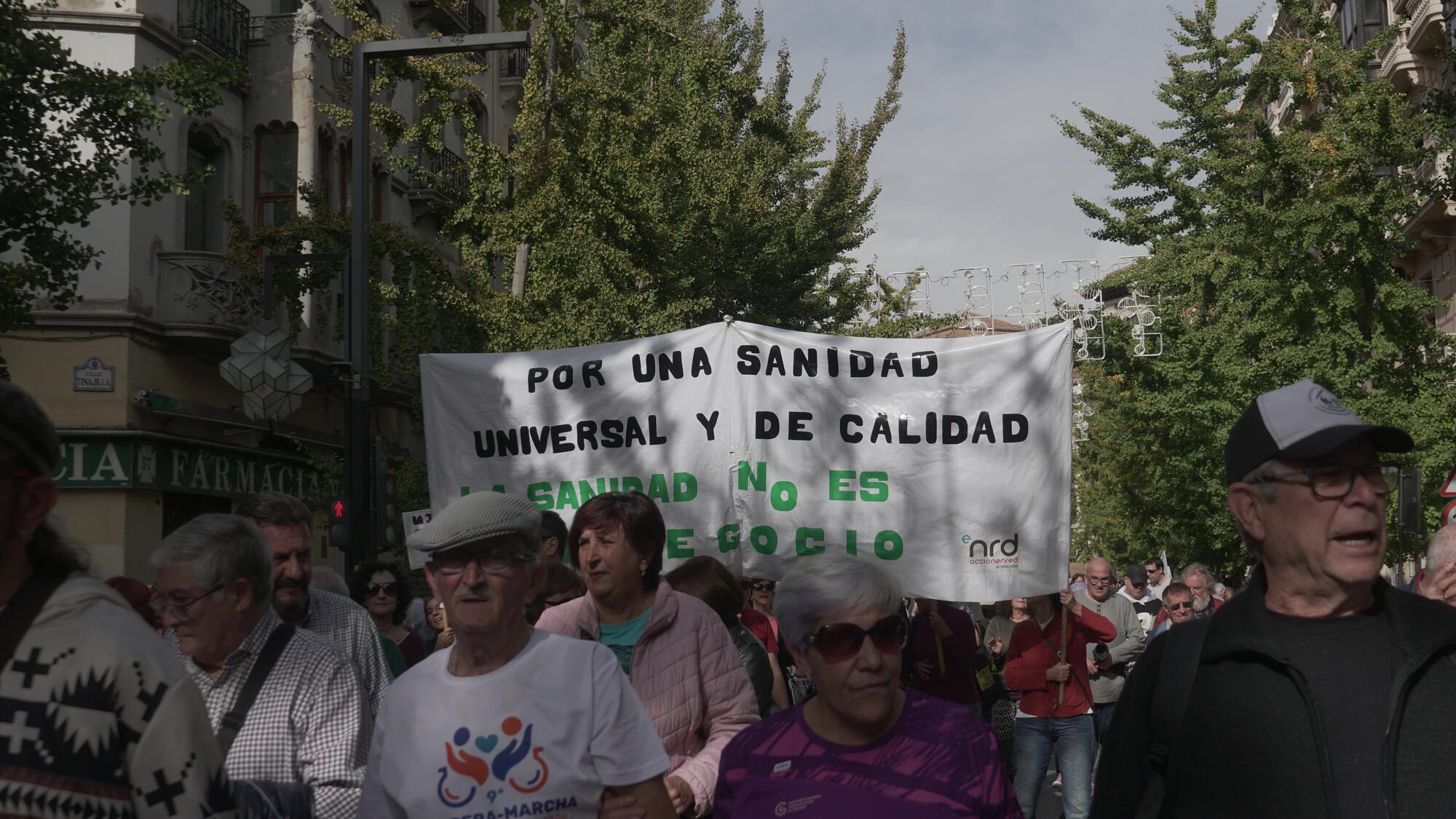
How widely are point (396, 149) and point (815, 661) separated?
27.9 m

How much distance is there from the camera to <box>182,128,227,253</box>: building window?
2300cm

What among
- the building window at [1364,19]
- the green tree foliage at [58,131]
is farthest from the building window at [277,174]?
the building window at [1364,19]

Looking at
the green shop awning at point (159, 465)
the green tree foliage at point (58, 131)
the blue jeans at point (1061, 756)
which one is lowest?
the blue jeans at point (1061, 756)

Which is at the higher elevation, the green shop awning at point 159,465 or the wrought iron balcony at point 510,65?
the wrought iron balcony at point 510,65

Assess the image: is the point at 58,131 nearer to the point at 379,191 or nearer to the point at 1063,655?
the point at 1063,655

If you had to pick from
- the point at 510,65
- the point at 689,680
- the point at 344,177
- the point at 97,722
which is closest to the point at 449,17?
the point at 510,65

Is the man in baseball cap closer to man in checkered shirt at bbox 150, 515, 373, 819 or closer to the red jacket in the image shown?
man in checkered shirt at bbox 150, 515, 373, 819

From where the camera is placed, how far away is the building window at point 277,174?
80.3 ft

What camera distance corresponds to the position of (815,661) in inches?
150

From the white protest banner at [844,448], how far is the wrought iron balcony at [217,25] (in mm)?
15604

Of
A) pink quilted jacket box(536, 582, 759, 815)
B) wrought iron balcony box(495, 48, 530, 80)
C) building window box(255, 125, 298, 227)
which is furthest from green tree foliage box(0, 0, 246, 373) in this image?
wrought iron balcony box(495, 48, 530, 80)

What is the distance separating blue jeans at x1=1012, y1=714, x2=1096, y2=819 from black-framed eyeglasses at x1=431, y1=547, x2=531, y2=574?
274 inches

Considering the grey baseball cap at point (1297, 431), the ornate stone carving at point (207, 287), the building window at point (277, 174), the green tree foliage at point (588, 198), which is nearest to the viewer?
the grey baseball cap at point (1297, 431)

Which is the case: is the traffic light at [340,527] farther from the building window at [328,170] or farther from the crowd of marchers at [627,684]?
the building window at [328,170]
